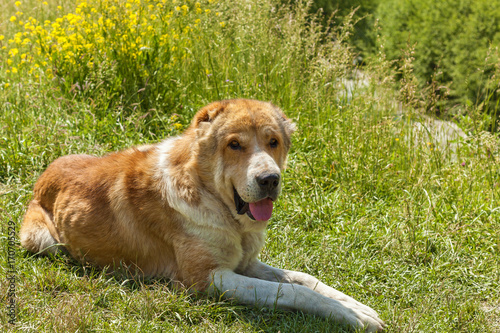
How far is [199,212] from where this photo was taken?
3.72 m

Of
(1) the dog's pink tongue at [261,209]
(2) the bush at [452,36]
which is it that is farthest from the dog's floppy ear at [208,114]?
(2) the bush at [452,36]

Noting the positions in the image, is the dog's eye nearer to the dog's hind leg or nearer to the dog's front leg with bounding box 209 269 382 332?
the dog's front leg with bounding box 209 269 382 332

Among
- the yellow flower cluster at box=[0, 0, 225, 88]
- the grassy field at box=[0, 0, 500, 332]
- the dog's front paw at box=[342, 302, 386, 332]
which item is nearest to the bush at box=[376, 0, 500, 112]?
the grassy field at box=[0, 0, 500, 332]

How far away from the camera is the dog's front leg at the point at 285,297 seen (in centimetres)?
341

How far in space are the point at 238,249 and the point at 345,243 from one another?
1.21 meters

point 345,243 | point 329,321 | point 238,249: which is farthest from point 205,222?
point 345,243

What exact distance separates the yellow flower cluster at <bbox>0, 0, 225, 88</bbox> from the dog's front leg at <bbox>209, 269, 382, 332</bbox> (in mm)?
3252

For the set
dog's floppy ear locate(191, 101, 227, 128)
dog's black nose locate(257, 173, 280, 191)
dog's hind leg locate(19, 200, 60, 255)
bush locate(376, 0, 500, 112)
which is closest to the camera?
dog's black nose locate(257, 173, 280, 191)

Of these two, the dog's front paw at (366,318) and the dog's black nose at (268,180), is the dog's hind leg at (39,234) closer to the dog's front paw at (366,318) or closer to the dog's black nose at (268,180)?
the dog's black nose at (268,180)

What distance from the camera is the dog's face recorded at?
3521mm

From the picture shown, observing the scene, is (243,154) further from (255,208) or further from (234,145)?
(255,208)

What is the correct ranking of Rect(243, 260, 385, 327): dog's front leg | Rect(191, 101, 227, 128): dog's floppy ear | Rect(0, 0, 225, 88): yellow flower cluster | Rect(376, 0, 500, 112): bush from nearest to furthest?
Rect(243, 260, 385, 327): dog's front leg → Rect(191, 101, 227, 128): dog's floppy ear → Rect(0, 0, 225, 88): yellow flower cluster → Rect(376, 0, 500, 112): bush

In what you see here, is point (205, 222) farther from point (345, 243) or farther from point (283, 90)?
point (283, 90)

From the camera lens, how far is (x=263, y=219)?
3676 mm
